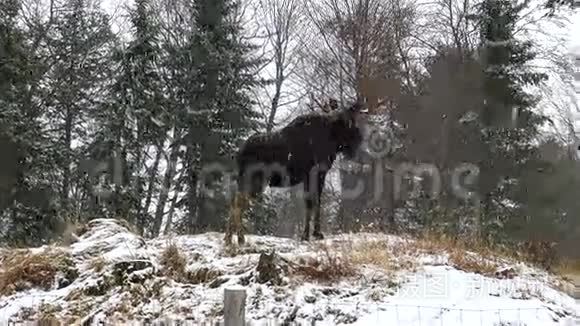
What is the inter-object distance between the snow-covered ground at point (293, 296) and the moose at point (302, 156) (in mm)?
1679

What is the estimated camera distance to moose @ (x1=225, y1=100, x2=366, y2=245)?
1007 cm

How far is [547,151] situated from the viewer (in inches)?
869

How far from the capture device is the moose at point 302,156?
10.1 metres

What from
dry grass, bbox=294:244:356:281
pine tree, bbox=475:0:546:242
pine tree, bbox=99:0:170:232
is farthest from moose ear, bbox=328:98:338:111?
pine tree, bbox=99:0:170:232

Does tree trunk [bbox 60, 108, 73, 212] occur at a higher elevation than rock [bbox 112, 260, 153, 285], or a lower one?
higher

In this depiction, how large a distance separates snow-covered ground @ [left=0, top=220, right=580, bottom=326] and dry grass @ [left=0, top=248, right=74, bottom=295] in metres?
0.15

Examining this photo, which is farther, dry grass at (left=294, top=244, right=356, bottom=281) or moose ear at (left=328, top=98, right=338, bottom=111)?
moose ear at (left=328, top=98, right=338, bottom=111)

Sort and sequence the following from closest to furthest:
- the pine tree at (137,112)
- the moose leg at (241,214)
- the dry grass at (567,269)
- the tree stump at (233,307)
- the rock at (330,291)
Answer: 1. the tree stump at (233,307)
2. the rock at (330,291)
3. the moose leg at (241,214)
4. the dry grass at (567,269)
5. the pine tree at (137,112)

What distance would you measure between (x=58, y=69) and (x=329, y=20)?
1047 centimetres

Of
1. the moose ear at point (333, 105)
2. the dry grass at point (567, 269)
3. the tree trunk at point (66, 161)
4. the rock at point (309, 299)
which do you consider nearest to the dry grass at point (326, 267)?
the rock at point (309, 299)

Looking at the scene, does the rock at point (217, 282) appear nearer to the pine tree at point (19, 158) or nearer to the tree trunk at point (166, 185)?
the pine tree at point (19, 158)

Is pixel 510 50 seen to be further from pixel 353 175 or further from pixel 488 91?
pixel 353 175

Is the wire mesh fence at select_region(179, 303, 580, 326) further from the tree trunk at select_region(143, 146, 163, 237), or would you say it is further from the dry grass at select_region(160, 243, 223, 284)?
the tree trunk at select_region(143, 146, 163, 237)

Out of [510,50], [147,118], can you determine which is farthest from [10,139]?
[510,50]
